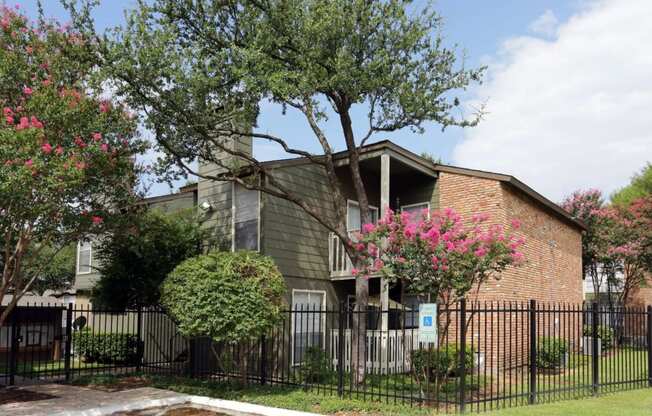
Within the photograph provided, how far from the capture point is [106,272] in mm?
16547

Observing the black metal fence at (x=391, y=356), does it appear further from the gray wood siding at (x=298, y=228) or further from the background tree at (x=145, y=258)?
the gray wood siding at (x=298, y=228)

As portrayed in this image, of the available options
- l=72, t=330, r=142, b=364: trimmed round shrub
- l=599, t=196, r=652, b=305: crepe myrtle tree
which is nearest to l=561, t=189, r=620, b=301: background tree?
l=599, t=196, r=652, b=305: crepe myrtle tree

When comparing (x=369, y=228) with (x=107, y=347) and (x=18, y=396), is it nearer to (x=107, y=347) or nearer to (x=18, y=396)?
(x=18, y=396)

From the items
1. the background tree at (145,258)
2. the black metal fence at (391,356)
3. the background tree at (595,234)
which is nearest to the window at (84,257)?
the black metal fence at (391,356)

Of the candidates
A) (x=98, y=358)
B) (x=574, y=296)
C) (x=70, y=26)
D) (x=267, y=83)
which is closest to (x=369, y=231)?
(x=267, y=83)

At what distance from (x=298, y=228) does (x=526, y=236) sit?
696cm

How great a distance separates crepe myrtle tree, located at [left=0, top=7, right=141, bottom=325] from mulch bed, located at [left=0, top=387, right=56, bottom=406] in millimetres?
1599

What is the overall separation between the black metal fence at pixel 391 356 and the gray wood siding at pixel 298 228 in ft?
4.00

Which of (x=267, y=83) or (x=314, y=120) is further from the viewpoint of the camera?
(x=314, y=120)

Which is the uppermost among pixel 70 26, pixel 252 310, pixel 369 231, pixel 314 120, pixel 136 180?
pixel 70 26

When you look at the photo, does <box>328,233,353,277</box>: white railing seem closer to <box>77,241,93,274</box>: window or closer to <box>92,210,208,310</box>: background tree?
<box>92,210,208,310</box>: background tree

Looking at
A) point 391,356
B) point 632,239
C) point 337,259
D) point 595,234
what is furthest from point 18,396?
point 632,239

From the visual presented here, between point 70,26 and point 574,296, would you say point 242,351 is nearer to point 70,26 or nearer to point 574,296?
point 70,26

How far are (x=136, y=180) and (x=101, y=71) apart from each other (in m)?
2.87
